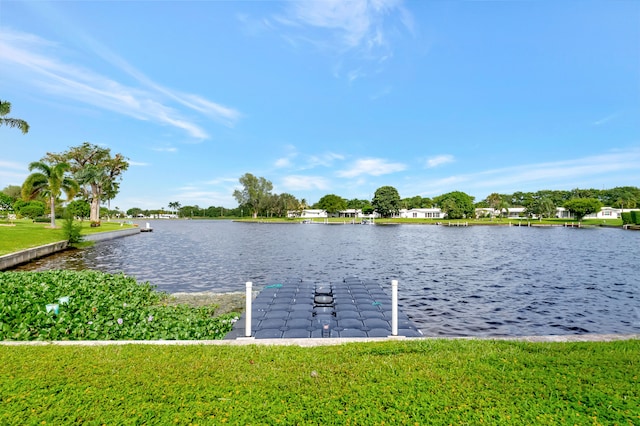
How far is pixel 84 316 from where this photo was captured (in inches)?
311

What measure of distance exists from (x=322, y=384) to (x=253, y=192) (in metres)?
131

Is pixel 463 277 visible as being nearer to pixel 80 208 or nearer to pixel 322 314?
pixel 322 314

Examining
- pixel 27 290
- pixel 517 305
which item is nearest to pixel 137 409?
pixel 27 290

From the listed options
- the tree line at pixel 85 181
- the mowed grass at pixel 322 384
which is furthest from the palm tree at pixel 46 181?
the mowed grass at pixel 322 384

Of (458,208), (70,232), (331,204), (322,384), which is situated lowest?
(322,384)

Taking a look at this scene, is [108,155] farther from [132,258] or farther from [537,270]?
A: [537,270]

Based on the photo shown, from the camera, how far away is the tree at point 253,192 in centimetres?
13200

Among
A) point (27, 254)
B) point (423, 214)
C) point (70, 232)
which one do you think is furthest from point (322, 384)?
point (423, 214)

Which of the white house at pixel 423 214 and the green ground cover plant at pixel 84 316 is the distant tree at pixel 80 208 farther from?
the white house at pixel 423 214

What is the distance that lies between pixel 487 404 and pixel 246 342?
157 inches

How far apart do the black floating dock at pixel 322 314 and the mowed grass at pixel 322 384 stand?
1882 millimetres

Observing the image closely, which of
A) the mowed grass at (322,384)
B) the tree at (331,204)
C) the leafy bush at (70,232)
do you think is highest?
the tree at (331,204)

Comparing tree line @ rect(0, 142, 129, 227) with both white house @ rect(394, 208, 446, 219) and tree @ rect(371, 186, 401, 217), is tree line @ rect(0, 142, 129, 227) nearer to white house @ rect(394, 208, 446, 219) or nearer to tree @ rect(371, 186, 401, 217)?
tree @ rect(371, 186, 401, 217)

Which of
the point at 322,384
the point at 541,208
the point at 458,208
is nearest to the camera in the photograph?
the point at 322,384
